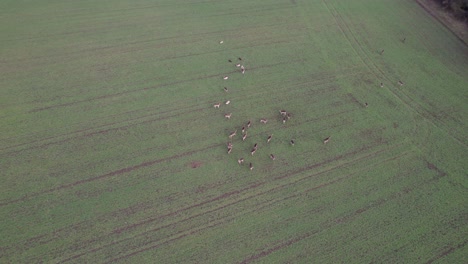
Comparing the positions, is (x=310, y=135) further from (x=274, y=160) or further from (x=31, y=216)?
(x=31, y=216)

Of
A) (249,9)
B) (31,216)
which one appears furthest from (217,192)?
(249,9)

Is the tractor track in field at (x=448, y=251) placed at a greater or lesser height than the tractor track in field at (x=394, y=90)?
lesser

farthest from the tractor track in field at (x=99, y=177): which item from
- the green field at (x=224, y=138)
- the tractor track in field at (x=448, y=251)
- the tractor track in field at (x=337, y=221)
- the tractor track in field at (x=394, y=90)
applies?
the tractor track in field at (x=394, y=90)

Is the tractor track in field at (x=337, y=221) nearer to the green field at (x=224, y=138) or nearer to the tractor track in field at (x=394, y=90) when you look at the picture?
the green field at (x=224, y=138)

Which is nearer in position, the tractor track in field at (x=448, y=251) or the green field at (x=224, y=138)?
the tractor track in field at (x=448, y=251)

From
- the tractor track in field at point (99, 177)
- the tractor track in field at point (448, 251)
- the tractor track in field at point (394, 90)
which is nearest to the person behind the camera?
the tractor track in field at point (448, 251)

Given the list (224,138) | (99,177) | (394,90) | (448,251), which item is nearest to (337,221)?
(448,251)

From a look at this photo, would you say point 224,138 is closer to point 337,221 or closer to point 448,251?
point 337,221

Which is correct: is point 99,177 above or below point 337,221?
below
